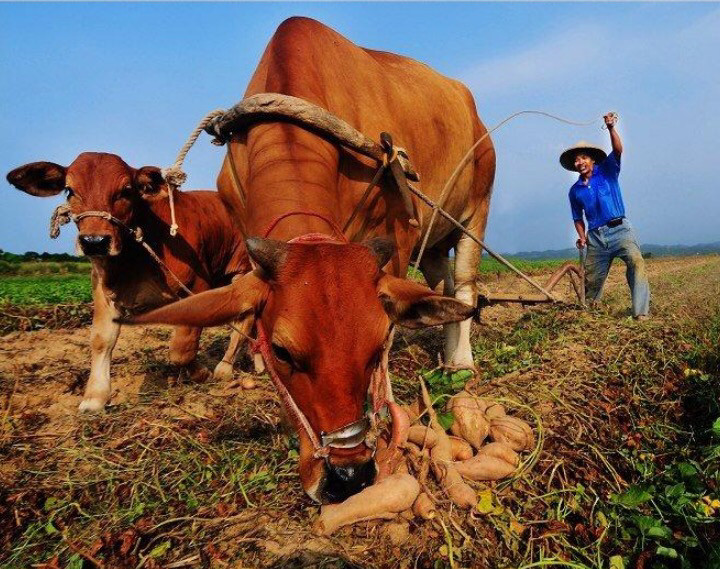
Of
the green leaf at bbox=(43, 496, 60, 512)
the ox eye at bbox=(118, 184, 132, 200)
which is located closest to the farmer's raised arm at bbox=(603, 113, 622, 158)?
the ox eye at bbox=(118, 184, 132, 200)

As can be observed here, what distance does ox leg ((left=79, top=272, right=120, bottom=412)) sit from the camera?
4559mm

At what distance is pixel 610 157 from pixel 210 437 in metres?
6.57

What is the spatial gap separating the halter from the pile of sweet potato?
280 millimetres

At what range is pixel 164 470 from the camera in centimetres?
328

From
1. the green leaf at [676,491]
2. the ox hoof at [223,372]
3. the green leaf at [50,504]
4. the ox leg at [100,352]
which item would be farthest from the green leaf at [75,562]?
the green leaf at [676,491]

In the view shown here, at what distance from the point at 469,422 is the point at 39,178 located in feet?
14.8

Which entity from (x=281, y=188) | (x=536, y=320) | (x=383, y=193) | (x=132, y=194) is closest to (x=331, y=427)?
(x=281, y=188)

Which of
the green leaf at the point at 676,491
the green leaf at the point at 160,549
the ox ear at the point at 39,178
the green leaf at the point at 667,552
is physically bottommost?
the green leaf at the point at 667,552

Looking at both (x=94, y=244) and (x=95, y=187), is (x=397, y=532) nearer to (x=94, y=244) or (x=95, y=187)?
(x=94, y=244)

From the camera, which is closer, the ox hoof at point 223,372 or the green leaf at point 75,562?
the green leaf at point 75,562

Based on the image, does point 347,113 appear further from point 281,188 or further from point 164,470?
point 164,470

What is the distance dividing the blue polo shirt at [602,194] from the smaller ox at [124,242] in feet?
17.6

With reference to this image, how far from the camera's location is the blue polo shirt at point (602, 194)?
7.14 meters

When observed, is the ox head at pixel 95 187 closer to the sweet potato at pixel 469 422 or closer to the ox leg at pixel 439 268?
the sweet potato at pixel 469 422
